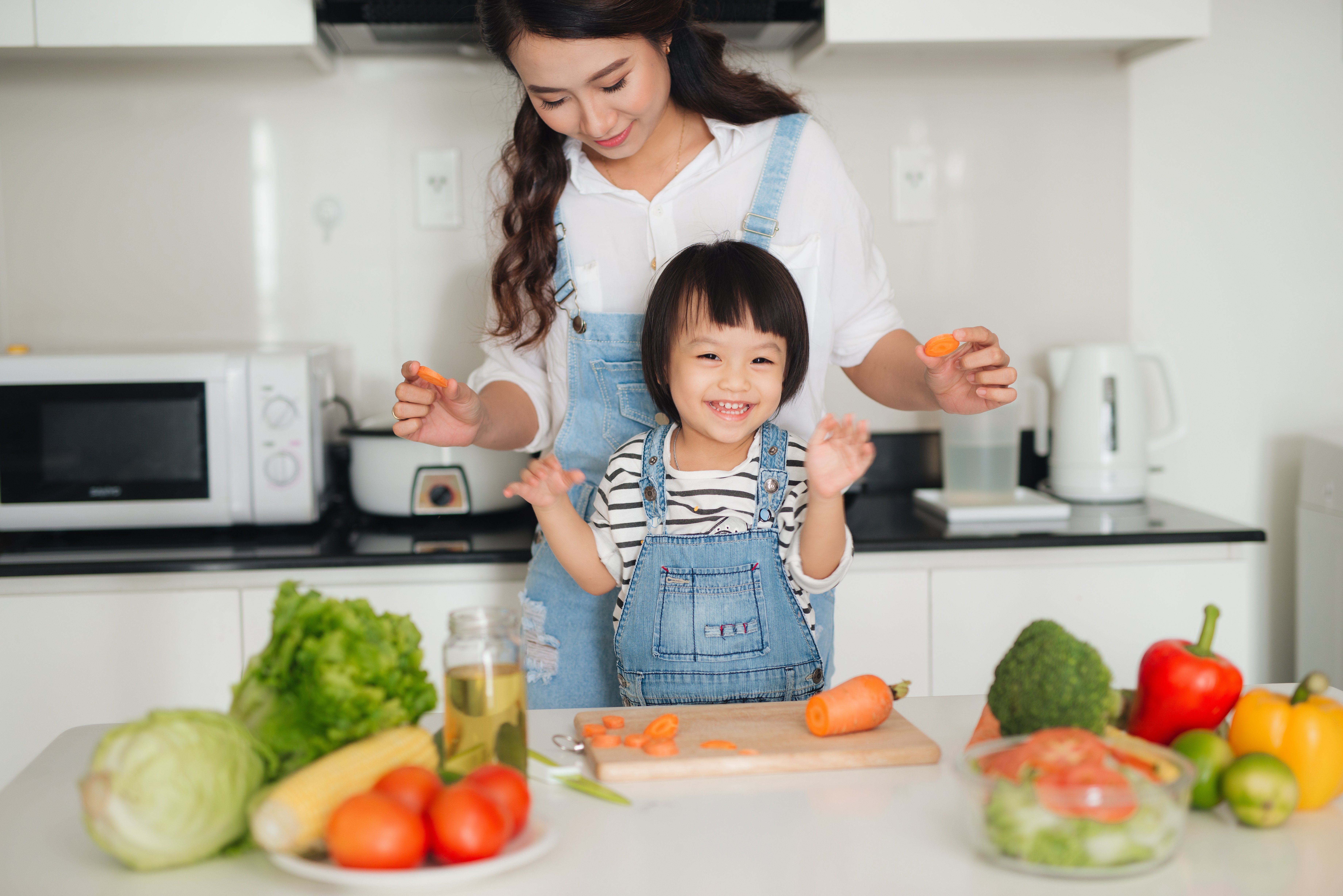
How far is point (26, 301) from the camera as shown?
6.88 ft

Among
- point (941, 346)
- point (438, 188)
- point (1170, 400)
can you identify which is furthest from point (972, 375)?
point (438, 188)

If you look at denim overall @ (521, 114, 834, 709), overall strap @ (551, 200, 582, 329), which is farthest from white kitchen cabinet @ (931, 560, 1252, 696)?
overall strap @ (551, 200, 582, 329)

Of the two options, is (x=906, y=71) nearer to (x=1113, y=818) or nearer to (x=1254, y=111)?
(x=1254, y=111)

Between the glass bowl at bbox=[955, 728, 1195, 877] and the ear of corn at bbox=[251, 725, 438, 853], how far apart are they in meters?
0.38

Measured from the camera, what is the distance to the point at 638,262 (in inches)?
55.2

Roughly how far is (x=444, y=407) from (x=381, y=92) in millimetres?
1146

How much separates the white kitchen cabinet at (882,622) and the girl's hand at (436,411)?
749 mm

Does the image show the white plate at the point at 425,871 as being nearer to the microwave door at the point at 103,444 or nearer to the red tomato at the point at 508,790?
the red tomato at the point at 508,790

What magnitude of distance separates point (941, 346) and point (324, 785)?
0.70 meters

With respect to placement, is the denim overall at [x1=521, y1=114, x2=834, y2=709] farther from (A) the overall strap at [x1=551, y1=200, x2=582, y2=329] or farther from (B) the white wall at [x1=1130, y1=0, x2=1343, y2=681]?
(B) the white wall at [x1=1130, y1=0, x2=1343, y2=681]

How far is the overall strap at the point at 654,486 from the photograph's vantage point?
1271mm

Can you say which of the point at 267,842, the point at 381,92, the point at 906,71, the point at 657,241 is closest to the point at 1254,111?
the point at 906,71

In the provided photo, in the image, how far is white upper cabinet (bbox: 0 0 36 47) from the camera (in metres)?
1.75

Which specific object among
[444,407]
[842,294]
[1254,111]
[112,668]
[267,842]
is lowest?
[112,668]
